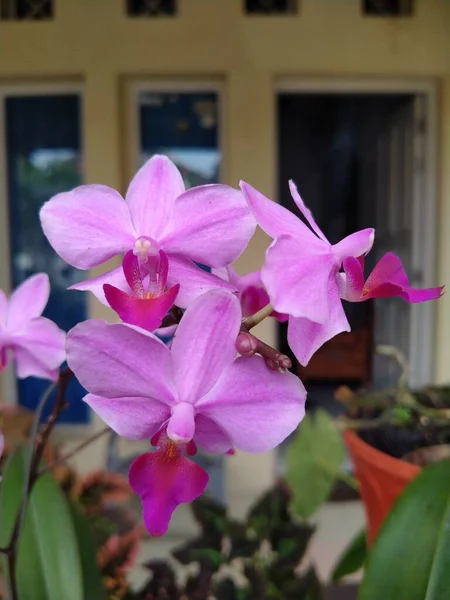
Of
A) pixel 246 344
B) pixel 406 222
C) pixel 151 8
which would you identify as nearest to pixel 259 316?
pixel 246 344

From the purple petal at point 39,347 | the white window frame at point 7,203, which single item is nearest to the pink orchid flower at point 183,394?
the purple petal at point 39,347

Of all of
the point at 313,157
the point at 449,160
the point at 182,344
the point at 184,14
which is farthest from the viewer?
the point at 313,157

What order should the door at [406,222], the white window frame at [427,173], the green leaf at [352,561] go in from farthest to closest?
the door at [406,222] < the white window frame at [427,173] < the green leaf at [352,561]

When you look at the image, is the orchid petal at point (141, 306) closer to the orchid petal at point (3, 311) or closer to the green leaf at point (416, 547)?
the orchid petal at point (3, 311)

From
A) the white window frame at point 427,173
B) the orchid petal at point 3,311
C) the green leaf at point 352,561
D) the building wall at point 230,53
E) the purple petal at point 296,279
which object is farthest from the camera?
the white window frame at point 427,173

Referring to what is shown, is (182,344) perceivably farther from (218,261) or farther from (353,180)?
(353,180)

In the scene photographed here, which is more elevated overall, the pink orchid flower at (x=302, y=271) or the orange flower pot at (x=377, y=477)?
the pink orchid flower at (x=302, y=271)

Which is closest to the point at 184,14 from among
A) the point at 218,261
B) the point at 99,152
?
the point at 99,152

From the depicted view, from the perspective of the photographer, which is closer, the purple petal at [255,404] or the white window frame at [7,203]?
the purple petal at [255,404]
